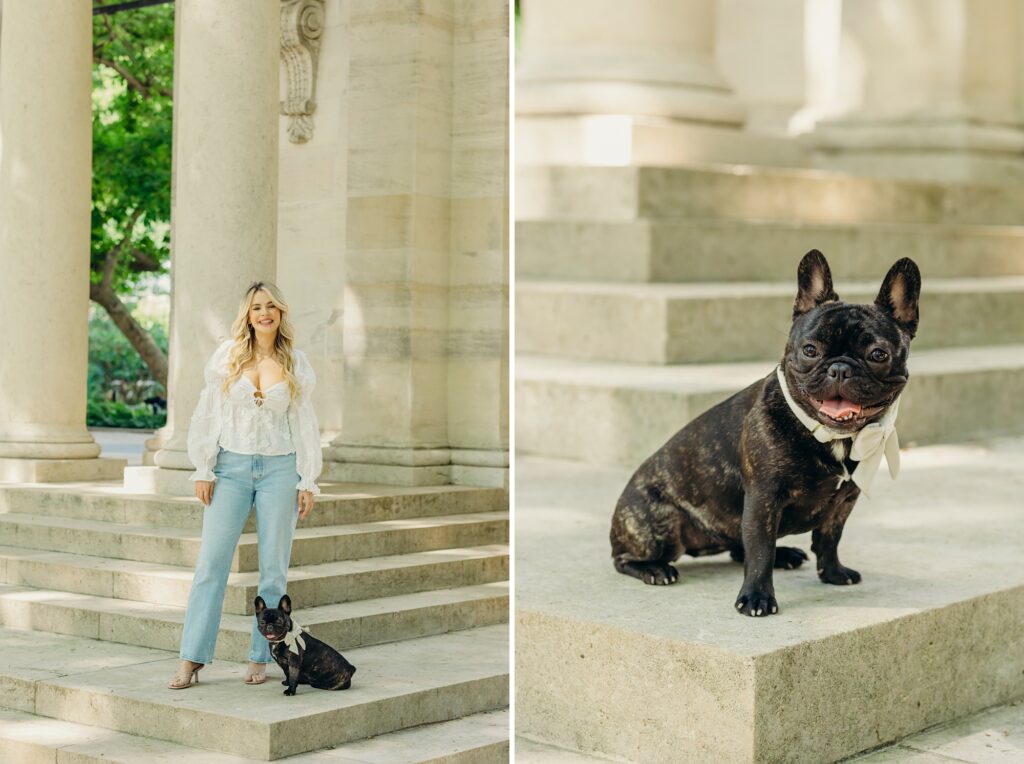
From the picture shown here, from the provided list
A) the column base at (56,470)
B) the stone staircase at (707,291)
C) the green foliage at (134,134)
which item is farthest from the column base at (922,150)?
the green foliage at (134,134)

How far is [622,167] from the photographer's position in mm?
13547

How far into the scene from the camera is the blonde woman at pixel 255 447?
8.30 metres

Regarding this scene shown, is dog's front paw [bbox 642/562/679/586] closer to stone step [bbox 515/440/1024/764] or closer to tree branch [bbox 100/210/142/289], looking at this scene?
stone step [bbox 515/440/1024/764]

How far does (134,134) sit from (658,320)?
24750 millimetres

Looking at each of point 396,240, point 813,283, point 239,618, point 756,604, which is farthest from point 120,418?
point 813,283

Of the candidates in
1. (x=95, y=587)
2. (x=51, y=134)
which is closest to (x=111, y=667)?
(x=95, y=587)

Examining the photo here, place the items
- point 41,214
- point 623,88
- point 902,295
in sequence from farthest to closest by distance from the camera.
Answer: point 623,88, point 41,214, point 902,295

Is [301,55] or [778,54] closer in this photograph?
[301,55]

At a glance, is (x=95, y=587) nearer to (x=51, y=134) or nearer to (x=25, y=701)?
(x=25, y=701)

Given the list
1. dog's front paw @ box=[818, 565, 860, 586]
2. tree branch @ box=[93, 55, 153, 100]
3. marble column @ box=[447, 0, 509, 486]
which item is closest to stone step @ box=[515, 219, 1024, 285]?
marble column @ box=[447, 0, 509, 486]

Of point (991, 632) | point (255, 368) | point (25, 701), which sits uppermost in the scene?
point (255, 368)

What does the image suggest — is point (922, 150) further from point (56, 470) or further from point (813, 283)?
point (813, 283)

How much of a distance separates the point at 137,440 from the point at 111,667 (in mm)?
24587

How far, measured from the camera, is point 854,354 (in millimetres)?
5598
